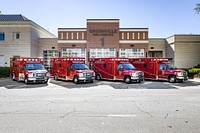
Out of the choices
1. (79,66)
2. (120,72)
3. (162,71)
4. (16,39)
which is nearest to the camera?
(79,66)

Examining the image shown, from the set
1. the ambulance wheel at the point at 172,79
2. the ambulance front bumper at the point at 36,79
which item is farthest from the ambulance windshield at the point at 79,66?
the ambulance wheel at the point at 172,79

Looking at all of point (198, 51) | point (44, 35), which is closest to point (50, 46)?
point (44, 35)

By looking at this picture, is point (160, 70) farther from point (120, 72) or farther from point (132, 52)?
point (132, 52)

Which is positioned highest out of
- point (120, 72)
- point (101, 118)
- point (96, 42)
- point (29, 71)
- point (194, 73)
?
point (96, 42)

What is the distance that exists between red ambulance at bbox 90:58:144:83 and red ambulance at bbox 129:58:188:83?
2.54m

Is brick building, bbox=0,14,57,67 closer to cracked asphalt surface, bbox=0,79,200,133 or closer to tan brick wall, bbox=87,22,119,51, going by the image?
tan brick wall, bbox=87,22,119,51

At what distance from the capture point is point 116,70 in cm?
2105

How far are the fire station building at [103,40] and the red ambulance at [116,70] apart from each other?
916 cm

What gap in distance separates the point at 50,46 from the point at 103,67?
15.1 m

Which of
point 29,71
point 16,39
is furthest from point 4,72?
point 16,39

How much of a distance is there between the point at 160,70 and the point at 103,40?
1340 centimetres

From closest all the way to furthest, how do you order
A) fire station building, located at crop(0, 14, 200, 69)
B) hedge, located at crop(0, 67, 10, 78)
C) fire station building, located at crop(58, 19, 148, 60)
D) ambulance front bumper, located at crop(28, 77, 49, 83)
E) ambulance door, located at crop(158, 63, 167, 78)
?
ambulance front bumper, located at crop(28, 77, 49, 83), ambulance door, located at crop(158, 63, 167, 78), hedge, located at crop(0, 67, 10, 78), fire station building, located at crop(0, 14, 200, 69), fire station building, located at crop(58, 19, 148, 60)

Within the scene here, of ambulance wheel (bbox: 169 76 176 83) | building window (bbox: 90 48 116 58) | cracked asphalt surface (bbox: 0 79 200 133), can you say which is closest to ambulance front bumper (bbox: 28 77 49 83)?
cracked asphalt surface (bbox: 0 79 200 133)

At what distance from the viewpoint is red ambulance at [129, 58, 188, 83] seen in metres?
20.2
